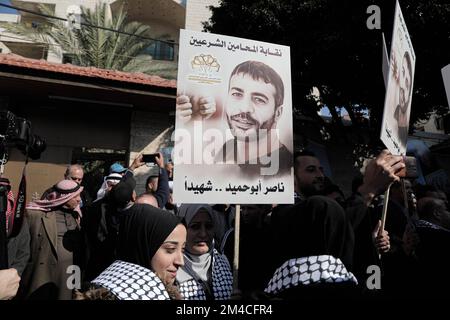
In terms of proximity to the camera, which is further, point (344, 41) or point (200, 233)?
point (344, 41)

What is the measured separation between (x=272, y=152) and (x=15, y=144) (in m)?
1.53

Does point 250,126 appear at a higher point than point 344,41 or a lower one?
lower

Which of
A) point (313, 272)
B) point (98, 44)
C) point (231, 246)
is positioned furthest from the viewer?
point (98, 44)

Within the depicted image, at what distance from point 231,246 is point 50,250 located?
54.1 inches

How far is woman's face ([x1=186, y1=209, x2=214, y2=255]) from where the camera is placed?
211 cm

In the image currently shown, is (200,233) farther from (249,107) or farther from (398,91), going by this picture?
(398,91)

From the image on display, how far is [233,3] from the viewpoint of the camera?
912 centimetres

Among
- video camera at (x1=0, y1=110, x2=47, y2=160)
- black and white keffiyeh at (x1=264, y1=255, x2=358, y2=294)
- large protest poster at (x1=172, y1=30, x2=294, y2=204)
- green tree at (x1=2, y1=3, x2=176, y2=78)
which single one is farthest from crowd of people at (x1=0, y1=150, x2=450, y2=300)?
green tree at (x1=2, y1=3, x2=176, y2=78)

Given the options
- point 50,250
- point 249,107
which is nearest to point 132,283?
point 249,107

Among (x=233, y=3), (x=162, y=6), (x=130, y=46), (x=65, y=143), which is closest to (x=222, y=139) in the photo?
(x=65, y=143)

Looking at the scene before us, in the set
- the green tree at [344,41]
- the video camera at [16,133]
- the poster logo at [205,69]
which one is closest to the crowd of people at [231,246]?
the video camera at [16,133]

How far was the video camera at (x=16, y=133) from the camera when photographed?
1934 millimetres

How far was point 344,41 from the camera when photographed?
712cm
